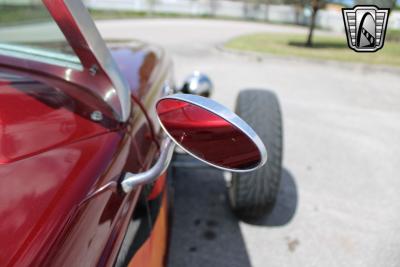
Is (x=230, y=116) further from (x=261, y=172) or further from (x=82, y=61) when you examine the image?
(x=261, y=172)

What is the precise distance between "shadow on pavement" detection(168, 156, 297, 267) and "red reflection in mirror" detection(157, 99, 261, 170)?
1.21 metres

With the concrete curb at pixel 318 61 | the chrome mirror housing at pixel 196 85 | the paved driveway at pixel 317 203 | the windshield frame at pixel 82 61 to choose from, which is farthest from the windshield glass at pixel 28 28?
the concrete curb at pixel 318 61

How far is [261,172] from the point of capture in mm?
2029

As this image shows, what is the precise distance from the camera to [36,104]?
42.6 inches

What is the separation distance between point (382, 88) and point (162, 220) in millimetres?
Answer: 5951

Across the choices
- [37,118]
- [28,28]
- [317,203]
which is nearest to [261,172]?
[317,203]

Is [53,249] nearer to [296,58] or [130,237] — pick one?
[130,237]

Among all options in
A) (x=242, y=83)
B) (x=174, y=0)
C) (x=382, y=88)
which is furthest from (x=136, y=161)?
(x=174, y=0)

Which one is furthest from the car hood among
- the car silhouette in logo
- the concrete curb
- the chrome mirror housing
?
the concrete curb

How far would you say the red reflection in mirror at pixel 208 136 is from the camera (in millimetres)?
863

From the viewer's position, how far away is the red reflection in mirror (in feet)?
2.83

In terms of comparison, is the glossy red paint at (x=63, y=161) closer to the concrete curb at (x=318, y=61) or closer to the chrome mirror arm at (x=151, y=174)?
the chrome mirror arm at (x=151, y=174)

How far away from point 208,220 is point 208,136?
1521mm

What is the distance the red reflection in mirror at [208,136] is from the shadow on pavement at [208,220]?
1.21 metres
